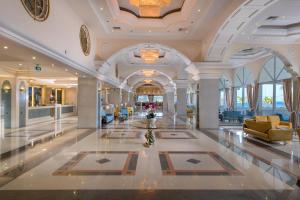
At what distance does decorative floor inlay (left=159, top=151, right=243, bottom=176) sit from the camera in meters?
4.48

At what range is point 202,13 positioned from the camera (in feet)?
26.8

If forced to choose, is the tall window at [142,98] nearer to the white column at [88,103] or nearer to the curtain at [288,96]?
the white column at [88,103]

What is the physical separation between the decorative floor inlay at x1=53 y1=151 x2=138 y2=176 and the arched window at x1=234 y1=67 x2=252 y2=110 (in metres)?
13.1

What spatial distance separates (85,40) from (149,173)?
22.8 feet

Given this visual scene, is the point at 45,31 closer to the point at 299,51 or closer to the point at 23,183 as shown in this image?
the point at 23,183

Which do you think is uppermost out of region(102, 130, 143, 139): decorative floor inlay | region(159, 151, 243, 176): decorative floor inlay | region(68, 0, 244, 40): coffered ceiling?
region(68, 0, 244, 40): coffered ceiling

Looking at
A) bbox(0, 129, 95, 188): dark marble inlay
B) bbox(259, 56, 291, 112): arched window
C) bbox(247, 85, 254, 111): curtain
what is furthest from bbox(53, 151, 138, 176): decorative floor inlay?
bbox(247, 85, 254, 111): curtain

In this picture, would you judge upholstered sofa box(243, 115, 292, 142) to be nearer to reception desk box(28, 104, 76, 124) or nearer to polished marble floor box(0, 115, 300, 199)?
polished marble floor box(0, 115, 300, 199)

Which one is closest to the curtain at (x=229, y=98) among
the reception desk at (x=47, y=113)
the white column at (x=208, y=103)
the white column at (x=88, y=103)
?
the white column at (x=208, y=103)

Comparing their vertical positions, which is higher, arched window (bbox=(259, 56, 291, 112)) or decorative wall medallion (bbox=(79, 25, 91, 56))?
decorative wall medallion (bbox=(79, 25, 91, 56))

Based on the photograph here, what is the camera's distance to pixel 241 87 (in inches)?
679

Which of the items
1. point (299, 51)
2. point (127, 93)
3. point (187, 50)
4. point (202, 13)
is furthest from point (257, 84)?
point (127, 93)

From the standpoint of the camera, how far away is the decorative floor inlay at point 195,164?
4480 mm

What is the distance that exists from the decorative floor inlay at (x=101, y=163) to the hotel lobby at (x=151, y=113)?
0.02 meters
